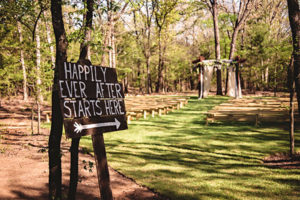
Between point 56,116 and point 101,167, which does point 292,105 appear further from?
point 56,116

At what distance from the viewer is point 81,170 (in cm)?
585

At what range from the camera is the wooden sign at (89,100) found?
102 inches

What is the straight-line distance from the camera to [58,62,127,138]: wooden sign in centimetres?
258

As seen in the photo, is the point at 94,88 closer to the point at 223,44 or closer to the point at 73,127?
the point at 73,127

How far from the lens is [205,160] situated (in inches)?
265

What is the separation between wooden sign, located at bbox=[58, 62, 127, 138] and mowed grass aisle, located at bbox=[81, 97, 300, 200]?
2525 millimetres

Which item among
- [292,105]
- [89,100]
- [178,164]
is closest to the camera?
[89,100]

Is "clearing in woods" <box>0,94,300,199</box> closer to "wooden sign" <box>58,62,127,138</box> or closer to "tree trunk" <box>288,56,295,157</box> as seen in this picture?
"tree trunk" <box>288,56,295,157</box>

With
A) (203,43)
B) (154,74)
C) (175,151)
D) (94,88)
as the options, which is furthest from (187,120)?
(154,74)

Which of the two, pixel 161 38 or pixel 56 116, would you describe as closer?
pixel 56 116

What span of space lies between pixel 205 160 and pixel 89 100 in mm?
4943

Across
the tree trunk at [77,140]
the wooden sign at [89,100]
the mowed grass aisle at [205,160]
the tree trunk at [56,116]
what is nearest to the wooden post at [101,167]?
the wooden sign at [89,100]

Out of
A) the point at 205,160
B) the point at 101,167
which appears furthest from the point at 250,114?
the point at 101,167

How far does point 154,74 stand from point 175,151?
40.7m
